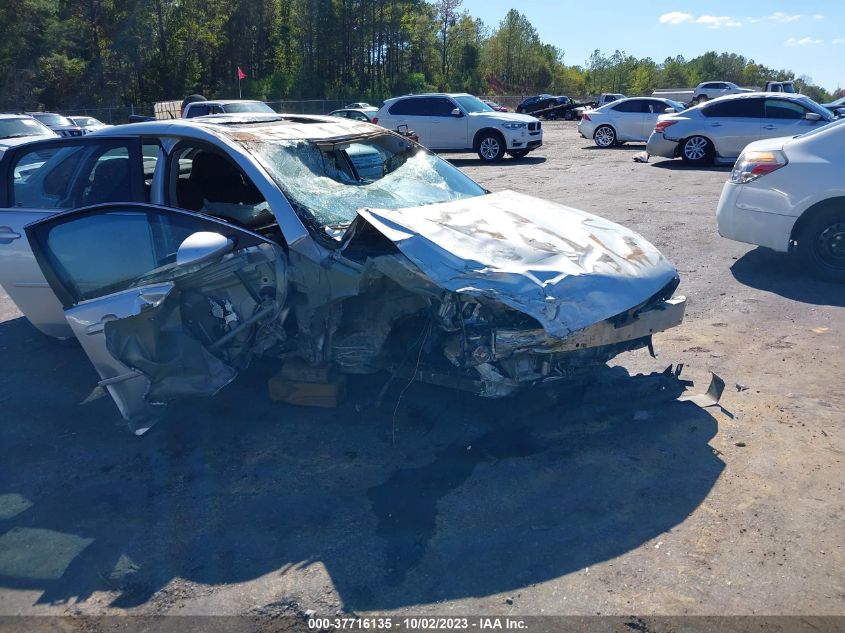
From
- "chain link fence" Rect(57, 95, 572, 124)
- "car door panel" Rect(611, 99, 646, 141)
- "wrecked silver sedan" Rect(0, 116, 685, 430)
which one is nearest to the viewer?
"wrecked silver sedan" Rect(0, 116, 685, 430)

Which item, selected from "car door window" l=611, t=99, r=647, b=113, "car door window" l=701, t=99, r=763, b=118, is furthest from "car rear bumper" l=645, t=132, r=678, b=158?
"car door window" l=611, t=99, r=647, b=113

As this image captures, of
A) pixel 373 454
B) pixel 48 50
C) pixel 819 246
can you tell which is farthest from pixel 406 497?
pixel 48 50

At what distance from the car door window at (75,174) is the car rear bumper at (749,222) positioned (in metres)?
5.58

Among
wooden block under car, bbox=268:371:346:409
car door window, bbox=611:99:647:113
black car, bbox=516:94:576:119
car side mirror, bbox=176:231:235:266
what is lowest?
wooden block under car, bbox=268:371:346:409

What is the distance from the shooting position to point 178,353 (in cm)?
430

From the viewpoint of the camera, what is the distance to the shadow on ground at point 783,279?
21.6 ft

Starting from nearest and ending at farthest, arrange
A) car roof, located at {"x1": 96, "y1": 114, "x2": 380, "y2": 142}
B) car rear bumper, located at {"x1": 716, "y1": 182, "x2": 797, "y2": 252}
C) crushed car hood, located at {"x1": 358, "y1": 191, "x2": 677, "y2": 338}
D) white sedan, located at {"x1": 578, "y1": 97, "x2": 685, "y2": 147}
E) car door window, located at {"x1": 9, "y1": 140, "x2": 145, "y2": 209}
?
crushed car hood, located at {"x1": 358, "y1": 191, "x2": 677, "y2": 338}
car roof, located at {"x1": 96, "y1": 114, "x2": 380, "y2": 142}
car door window, located at {"x1": 9, "y1": 140, "x2": 145, "y2": 209}
car rear bumper, located at {"x1": 716, "y1": 182, "x2": 797, "y2": 252}
white sedan, located at {"x1": 578, "y1": 97, "x2": 685, "y2": 147}

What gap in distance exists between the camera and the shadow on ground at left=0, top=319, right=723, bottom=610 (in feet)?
10.5

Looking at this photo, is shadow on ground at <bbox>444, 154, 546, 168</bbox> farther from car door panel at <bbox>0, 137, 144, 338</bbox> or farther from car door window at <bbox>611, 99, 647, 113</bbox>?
car door panel at <bbox>0, 137, 144, 338</bbox>

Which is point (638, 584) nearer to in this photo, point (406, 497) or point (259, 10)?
point (406, 497)

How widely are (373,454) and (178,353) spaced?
1324mm

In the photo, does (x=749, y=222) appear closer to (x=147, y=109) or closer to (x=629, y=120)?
(x=629, y=120)

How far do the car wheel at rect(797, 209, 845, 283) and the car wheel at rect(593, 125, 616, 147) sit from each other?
16812 mm

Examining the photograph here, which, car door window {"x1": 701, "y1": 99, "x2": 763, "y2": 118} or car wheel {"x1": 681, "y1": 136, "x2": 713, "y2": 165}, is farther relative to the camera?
car wheel {"x1": 681, "y1": 136, "x2": 713, "y2": 165}
